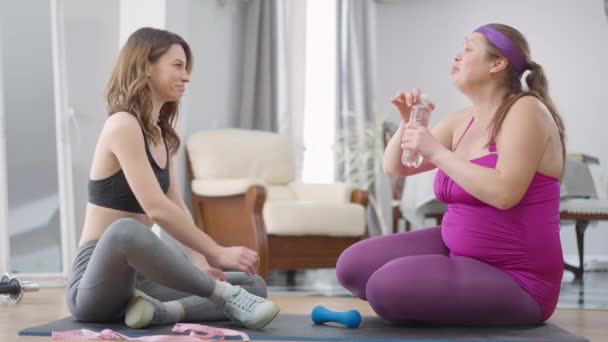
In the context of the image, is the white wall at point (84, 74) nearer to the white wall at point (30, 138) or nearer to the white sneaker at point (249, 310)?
the white wall at point (30, 138)

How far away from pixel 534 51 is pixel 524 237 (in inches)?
226

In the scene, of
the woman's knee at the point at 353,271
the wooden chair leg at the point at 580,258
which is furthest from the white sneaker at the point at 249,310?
the wooden chair leg at the point at 580,258

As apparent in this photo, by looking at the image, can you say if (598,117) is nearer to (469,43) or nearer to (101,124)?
(101,124)

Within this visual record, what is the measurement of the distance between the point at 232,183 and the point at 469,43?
280 centimetres

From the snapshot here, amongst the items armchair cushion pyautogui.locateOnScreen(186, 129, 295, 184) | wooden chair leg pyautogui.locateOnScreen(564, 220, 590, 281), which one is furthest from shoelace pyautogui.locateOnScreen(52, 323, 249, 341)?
wooden chair leg pyautogui.locateOnScreen(564, 220, 590, 281)

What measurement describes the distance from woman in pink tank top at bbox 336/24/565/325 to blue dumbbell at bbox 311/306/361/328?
7cm

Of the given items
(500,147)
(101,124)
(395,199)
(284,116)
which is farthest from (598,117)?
(500,147)

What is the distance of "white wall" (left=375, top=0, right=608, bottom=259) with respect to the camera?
7.75m

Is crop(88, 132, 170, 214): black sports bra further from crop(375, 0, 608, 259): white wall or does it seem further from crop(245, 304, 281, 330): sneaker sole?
crop(375, 0, 608, 259): white wall

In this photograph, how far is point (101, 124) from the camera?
5.12 metres

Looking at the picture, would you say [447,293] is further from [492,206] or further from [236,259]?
[236,259]

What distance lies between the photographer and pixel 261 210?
5.15 m

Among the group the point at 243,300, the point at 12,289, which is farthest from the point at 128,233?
the point at 12,289

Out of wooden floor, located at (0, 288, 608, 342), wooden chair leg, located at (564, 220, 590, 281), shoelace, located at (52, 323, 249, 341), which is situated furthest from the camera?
wooden chair leg, located at (564, 220, 590, 281)
